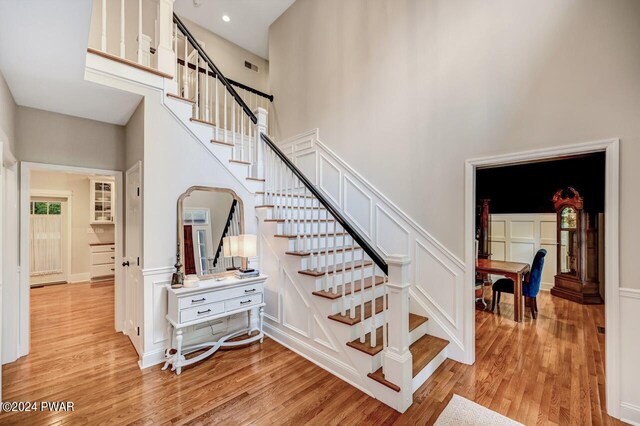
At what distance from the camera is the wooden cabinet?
20.9ft

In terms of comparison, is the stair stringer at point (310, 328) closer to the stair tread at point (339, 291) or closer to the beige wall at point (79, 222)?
the stair tread at point (339, 291)

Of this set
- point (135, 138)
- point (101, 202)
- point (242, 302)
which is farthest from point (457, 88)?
point (101, 202)

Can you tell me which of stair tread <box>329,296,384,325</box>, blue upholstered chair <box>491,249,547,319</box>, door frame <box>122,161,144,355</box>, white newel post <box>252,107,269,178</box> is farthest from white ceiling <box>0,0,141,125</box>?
blue upholstered chair <box>491,249,547,319</box>

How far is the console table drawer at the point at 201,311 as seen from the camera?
2602 millimetres

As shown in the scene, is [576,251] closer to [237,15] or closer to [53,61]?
[53,61]

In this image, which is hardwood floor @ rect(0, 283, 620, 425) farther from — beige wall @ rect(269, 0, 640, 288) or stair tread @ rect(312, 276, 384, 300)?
beige wall @ rect(269, 0, 640, 288)

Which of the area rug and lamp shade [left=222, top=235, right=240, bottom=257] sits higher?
lamp shade [left=222, top=235, right=240, bottom=257]

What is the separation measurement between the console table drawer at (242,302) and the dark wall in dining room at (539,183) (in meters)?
4.60

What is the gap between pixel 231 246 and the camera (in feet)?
10.3

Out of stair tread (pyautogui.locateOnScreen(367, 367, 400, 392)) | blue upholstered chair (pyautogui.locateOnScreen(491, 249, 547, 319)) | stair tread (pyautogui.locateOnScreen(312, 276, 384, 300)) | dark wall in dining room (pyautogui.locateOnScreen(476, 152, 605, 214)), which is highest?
dark wall in dining room (pyautogui.locateOnScreen(476, 152, 605, 214))

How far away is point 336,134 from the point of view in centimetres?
400

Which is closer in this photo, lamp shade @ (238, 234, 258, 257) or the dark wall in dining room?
lamp shade @ (238, 234, 258, 257)

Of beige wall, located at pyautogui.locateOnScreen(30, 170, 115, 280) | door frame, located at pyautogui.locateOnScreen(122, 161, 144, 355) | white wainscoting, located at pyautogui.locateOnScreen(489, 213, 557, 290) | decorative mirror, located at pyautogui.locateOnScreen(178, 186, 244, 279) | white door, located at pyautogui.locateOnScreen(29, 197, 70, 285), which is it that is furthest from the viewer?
beige wall, located at pyautogui.locateOnScreen(30, 170, 115, 280)

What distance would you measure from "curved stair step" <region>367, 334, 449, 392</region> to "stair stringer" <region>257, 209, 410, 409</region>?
6 centimetres
